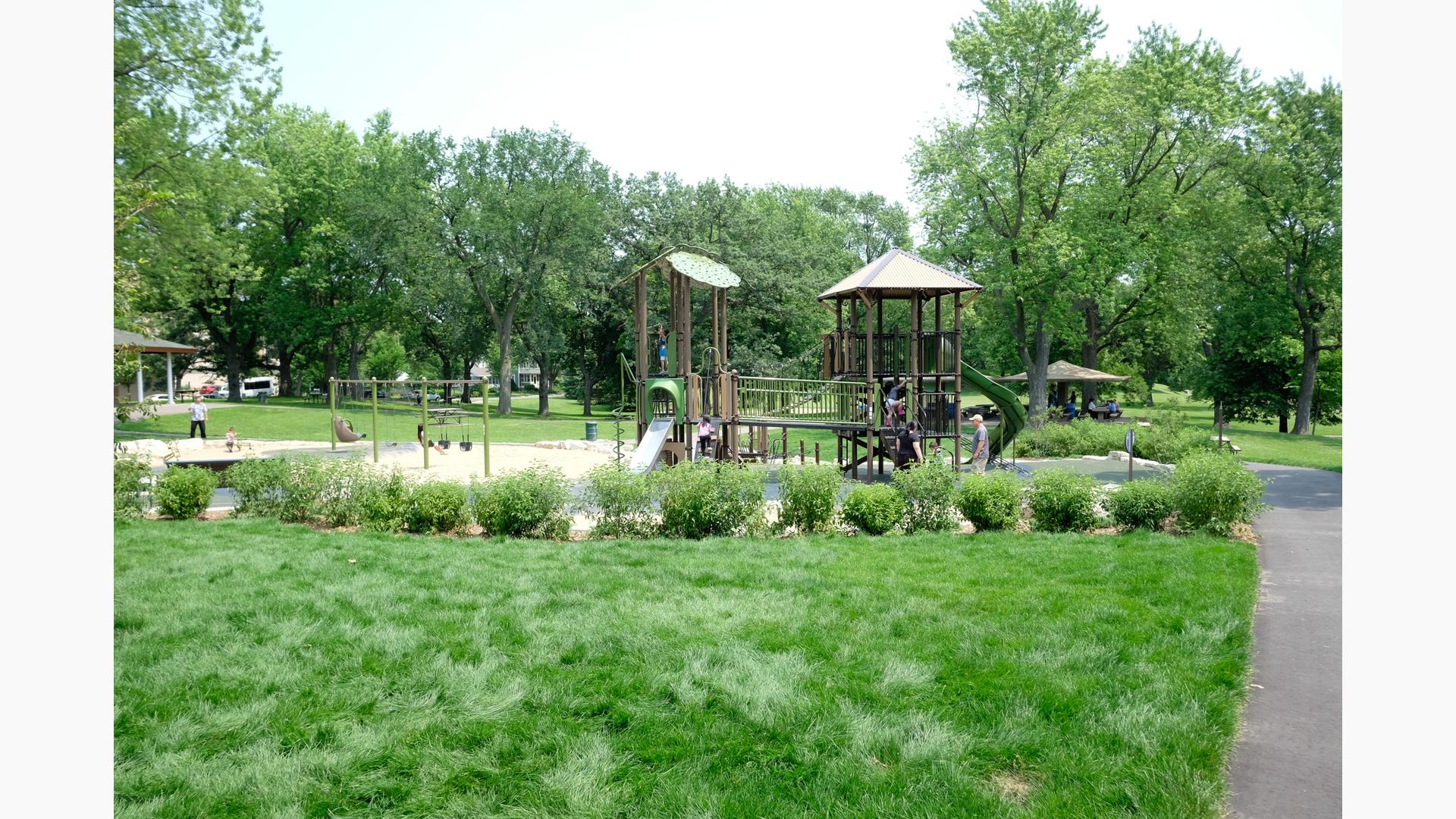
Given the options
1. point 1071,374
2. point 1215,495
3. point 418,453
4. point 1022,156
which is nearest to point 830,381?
point 1215,495

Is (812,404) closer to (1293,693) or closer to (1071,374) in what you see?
(1293,693)

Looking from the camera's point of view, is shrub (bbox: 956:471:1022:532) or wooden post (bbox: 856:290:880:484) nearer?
shrub (bbox: 956:471:1022:532)

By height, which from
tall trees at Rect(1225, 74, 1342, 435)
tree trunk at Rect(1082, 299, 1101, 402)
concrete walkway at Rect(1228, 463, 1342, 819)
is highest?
tall trees at Rect(1225, 74, 1342, 435)

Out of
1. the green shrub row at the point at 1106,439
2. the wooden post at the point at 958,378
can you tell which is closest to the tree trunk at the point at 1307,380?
the green shrub row at the point at 1106,439

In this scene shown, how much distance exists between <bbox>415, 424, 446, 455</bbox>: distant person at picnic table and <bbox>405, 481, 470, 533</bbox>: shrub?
806 cm

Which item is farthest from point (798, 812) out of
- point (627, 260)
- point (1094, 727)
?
point (627, 260)

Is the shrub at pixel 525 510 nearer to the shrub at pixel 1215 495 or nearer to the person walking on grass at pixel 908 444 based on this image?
the shrub at pixel 1215 495

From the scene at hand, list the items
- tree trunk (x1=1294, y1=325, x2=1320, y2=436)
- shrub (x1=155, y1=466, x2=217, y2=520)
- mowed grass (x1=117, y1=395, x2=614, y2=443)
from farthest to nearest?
tree trunk (x1=1294, y1=325, x2=1320, y2=436)
mowed grass (x1=117, y1=395, x2=614, y2=443)
shrub (x1=155, y1=466, x2=217, y2=520)

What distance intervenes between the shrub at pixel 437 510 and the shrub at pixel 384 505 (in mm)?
82

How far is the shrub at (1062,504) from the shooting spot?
934cm

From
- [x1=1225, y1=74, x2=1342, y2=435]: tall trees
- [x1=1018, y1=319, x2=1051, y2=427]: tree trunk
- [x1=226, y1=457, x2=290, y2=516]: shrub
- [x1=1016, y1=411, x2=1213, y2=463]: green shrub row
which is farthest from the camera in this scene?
[x1=1018, y1=319, x2=1051, y2=427]: tree trunk

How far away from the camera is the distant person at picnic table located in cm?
1723

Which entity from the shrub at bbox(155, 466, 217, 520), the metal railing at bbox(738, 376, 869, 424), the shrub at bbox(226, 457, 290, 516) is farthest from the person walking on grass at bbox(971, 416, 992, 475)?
the shrub at bbox(155, 466, 217, 520)

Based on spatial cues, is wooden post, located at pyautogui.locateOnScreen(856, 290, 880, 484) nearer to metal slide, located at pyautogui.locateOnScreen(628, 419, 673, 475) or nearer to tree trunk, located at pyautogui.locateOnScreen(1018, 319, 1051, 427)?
metal slide, located at pyautogui.locateOnScreen(628, 419, 673, 475)
